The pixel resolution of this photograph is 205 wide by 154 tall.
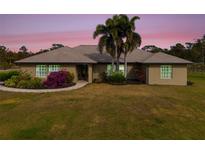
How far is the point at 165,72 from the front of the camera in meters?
20.7

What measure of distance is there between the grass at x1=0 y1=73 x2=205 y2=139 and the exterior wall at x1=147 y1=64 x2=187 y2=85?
742 centimetres

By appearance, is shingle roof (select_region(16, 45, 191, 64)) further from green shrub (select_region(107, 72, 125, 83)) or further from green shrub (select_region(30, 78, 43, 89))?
green shrub (select_region(30, 78, 43, 89))

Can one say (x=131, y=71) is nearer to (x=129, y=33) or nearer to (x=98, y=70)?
(x=98, y=70)

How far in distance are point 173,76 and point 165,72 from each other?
933 millimetres

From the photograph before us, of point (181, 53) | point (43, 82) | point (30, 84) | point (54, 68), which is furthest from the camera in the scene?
point (181, 53)

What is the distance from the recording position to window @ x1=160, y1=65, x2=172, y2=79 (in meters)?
20.6

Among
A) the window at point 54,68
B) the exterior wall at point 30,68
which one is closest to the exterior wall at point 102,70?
the window at point 54,68

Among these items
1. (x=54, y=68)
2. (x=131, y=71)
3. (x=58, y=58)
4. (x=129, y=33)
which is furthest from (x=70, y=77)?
(x=131, y=71)

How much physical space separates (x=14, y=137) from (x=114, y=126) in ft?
12.5

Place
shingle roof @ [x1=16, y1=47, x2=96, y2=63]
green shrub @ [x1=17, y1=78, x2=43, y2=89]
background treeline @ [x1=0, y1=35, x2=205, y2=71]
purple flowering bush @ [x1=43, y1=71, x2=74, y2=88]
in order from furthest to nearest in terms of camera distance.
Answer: background treeline @ [x1=0, y1=35, x2=205, y2=71], shingle roof @ [x1=16, y1=47, x2=96, y2=63], purple flowering bush @ [x1=43, y1=71, x2=74, y2=88], green shrub @ [x1=17, y1=78, x2=43, y2=89]

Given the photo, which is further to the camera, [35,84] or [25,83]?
[25,83]

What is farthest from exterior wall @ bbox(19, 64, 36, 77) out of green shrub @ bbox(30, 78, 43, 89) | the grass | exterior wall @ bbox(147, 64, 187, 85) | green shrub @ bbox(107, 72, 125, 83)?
exterior wall @ bbox(147, 64, 187, 85)

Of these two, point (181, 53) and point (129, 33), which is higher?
point (181, 53)

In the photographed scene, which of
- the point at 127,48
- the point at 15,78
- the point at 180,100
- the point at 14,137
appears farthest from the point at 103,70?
the point at 14,137
